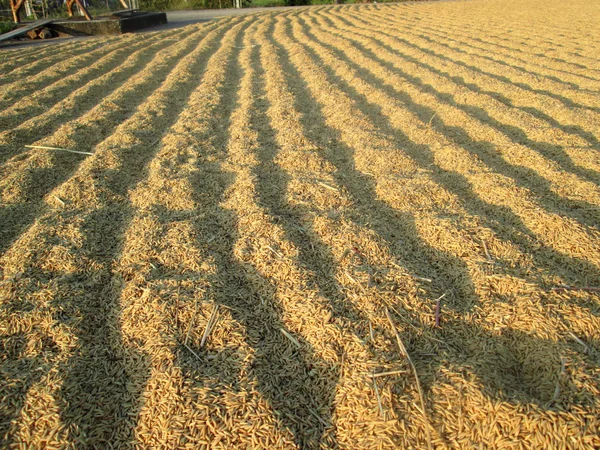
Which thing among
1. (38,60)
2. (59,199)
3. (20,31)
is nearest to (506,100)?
(59,199)

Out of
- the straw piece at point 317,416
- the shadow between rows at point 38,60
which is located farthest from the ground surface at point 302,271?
the shadow between rows at point 38,60

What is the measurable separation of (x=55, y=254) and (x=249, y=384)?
229 centimetres

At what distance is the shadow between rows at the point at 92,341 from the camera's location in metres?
2.31

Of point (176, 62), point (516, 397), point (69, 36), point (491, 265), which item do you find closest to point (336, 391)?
point (516, 397)

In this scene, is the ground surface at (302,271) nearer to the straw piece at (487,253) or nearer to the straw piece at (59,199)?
the straw piece at (487,253)

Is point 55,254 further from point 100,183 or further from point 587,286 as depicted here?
point 587,286

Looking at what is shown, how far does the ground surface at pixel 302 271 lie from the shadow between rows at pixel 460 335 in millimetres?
16

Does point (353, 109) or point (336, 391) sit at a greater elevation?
point (353, 109)

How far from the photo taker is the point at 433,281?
321cm

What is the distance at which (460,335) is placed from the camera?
2.77 m

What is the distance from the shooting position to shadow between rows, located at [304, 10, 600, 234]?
414 centimetres

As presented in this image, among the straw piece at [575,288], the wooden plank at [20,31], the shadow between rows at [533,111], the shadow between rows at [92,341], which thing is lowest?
the shadow between rows at [92,341]

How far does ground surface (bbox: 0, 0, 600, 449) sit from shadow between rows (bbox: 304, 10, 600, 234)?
38 mm

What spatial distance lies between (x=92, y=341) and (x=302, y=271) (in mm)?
1610
